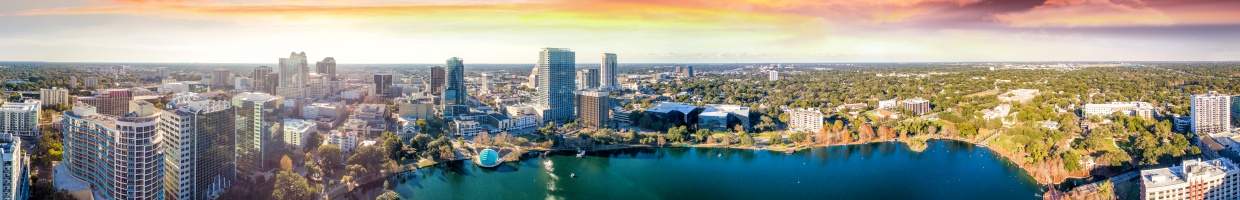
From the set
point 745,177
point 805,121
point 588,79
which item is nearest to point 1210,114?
point 805,121

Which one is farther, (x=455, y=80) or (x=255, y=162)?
(x=455, y=80)

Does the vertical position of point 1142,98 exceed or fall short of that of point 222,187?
it exceeds it

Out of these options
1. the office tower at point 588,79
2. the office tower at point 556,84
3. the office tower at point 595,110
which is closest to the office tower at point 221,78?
the office tower at point 556,84

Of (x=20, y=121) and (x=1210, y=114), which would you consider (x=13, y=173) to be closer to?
(x=20, y=121)

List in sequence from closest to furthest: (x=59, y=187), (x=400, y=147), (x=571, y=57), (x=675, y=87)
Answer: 1. (x=59, y=187)
2. (x=400, y=147)
3. (x=571, y=57)
4. (x=675, y=87)

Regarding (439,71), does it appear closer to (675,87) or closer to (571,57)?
(571,57)

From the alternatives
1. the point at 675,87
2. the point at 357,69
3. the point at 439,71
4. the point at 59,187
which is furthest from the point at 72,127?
the point at 675,87
